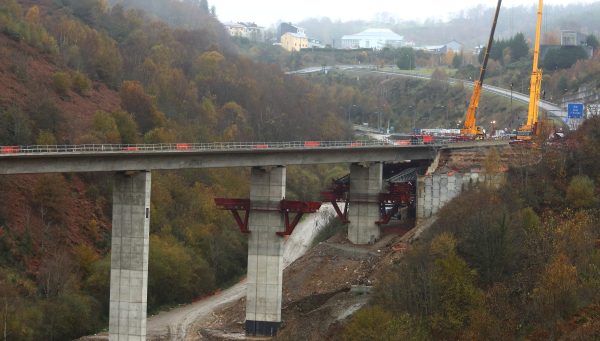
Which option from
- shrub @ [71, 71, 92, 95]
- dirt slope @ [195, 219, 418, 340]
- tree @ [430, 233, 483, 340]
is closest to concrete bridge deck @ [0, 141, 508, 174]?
dirt slope @ [195, 219, 418, 340]

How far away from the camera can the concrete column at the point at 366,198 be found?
112 m

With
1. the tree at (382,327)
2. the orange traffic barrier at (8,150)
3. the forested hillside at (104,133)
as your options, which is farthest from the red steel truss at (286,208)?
the orange traffic barrier at (8,150)

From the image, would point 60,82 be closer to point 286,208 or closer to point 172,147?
point 172,147

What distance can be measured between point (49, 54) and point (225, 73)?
141 ft

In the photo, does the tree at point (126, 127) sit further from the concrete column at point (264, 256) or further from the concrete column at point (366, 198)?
the concrete column at point (264, 256)

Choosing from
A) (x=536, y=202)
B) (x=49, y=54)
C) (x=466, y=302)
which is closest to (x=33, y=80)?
(x=49, y=54)

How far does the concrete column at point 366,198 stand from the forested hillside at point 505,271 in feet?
29.5

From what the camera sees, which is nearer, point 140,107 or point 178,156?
point 178,156

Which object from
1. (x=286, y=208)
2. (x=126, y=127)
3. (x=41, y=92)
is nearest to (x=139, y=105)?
(x=126, y=127)

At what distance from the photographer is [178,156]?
89.8 meters

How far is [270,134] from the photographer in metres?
171

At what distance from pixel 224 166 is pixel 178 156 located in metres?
5.42

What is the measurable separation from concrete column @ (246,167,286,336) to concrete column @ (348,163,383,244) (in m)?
16.5

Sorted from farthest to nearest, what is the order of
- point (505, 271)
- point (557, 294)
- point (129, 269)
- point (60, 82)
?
point (60, 82)
point (505, 271)
point (129, 269)
point (557, 294)
